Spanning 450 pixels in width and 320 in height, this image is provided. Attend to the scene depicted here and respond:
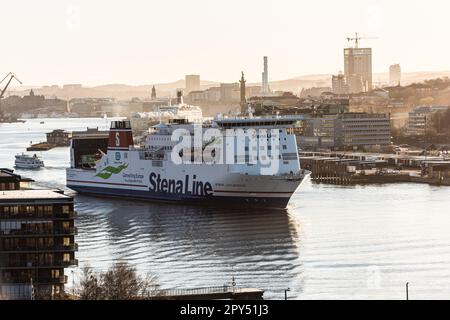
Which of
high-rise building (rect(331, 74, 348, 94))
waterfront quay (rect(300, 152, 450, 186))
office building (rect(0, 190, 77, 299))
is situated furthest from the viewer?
high-rise building (rect(331, 74, 348, 94))

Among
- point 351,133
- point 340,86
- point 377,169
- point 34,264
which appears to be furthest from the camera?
point 340,86

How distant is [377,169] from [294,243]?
58.2 ft

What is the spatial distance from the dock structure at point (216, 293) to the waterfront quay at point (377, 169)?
18896 millimetres

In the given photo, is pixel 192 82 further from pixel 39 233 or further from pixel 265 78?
pixel 39 233

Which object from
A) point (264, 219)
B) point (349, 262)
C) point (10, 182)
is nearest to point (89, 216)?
point (264, 219)

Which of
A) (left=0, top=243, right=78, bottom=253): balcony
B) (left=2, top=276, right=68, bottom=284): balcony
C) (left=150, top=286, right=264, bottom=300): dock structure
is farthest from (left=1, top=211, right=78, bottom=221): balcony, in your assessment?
(left=150, top=286, right=264, bottom=300): dock structure

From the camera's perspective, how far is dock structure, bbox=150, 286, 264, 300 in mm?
12250

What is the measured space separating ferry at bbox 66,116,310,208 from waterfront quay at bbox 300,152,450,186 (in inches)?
262

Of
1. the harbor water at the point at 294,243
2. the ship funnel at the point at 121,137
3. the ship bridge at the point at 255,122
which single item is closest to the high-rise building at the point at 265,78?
the ship funnel at the point at 121,137

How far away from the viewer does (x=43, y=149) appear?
54125mm

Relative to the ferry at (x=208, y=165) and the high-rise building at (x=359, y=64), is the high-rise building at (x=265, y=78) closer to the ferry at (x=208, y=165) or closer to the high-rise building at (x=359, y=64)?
the high-rise building at (x=359, y=64)

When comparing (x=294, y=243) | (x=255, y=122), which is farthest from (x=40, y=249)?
(x=255, y=122)

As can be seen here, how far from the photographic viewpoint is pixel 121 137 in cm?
2891

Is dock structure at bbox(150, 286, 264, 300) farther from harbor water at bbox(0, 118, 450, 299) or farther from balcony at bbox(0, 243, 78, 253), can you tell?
balcony at bbox(0, 243, 78, 253)
